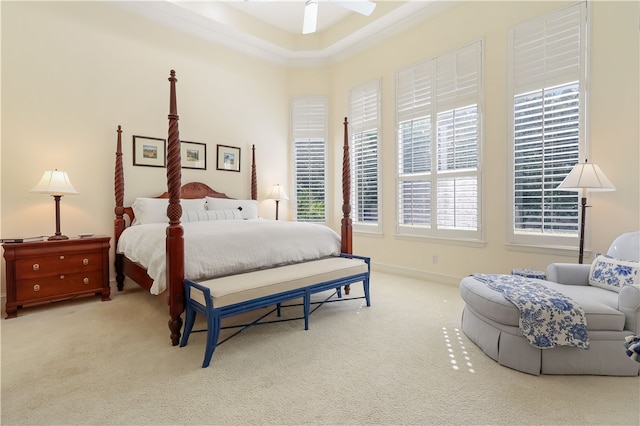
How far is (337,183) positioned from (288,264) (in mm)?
2771

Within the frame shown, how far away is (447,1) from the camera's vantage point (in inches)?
157

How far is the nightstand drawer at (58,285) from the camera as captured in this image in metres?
3.05

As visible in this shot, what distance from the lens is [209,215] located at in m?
4.15

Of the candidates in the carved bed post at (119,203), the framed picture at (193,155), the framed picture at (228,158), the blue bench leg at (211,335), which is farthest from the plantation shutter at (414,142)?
the carved bed post at (119,203)

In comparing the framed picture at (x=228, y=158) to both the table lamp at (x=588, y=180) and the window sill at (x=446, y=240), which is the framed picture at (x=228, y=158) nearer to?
the window sill at (x=446, y=240)

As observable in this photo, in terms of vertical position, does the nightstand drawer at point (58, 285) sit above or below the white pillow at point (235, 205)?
below

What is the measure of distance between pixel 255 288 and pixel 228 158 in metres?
3.28

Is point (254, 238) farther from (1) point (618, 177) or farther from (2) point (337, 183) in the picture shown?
(1) point (618, 177)

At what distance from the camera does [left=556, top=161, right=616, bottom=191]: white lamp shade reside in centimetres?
258

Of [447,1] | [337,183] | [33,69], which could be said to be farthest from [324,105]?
[33,69]

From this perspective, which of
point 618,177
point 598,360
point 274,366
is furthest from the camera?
point 618,177

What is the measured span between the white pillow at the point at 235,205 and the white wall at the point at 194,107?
→ 0.50 meters

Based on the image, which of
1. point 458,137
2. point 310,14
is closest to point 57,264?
point 310,14

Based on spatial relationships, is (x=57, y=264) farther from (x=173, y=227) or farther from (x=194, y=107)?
(x=194, y=107)
